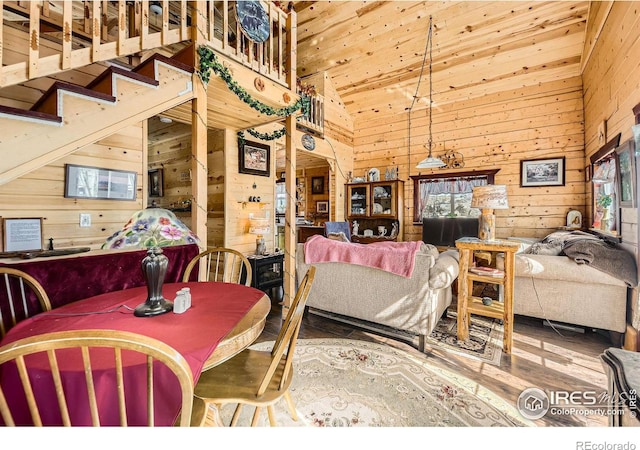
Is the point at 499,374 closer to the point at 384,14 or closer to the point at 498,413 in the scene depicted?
the point at 498,413

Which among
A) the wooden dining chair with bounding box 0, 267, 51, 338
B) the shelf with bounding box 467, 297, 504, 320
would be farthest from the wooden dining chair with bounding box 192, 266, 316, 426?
the shelf with bounding box 467, 297, 504, 320

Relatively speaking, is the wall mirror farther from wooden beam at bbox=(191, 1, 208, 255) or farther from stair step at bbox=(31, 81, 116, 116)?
stair step at bbox=(31, 81, 116, 116)

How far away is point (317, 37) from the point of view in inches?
193

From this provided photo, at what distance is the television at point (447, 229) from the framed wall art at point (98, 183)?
16.4ft

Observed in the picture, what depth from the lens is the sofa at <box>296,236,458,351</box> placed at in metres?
2.38

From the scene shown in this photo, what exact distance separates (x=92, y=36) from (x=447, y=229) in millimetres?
5550

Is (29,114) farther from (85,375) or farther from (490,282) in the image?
(490,282)

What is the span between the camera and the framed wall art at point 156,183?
14.9 ft

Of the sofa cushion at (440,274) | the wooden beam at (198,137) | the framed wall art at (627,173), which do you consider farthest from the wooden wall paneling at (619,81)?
the wooden beam at (198,137)

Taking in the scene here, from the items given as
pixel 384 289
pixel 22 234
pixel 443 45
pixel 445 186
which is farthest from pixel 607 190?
pixel 22 234

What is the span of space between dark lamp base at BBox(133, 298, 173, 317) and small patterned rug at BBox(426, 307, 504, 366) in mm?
2257

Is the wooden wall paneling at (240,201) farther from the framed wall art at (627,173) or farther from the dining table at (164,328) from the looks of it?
the framed wall art at (627,173)

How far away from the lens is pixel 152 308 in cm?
123
